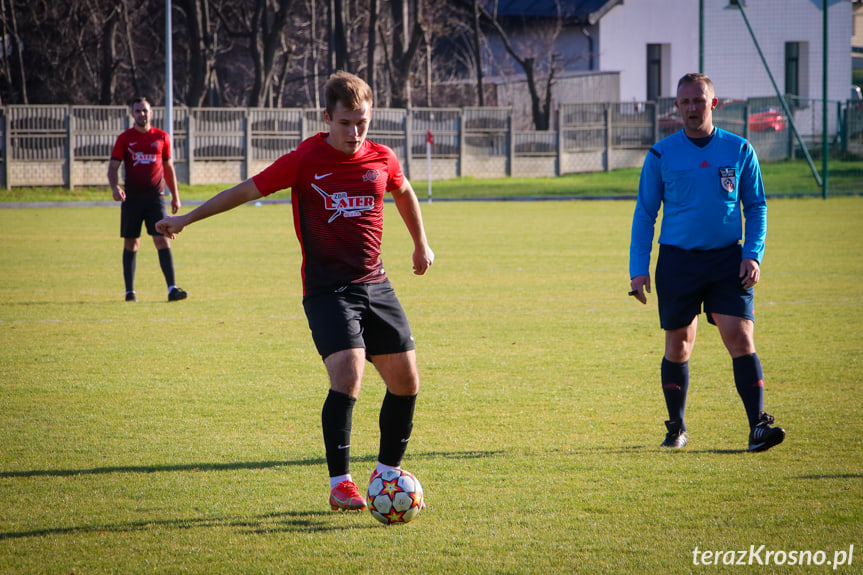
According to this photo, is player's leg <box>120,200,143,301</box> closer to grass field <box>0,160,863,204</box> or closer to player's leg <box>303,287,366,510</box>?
player's leg <box>303,287,366,510</box>

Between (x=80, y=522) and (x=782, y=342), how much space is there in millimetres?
6658

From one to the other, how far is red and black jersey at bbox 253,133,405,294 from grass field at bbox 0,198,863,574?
1123 mm

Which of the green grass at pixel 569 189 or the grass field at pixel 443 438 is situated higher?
the green grass at pixel 569 189

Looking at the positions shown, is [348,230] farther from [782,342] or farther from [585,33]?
[585,33]

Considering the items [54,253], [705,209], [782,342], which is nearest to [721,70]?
[54,253]

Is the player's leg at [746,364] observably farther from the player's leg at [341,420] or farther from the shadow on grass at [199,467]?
the player's leg at [341,420]

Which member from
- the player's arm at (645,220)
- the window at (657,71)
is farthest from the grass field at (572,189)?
the player's arm at (645,220)

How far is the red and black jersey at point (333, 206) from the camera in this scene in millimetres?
4652

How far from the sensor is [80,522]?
450 cm

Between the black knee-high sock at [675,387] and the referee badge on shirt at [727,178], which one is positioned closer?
the referee badge on shirt at [727,178]

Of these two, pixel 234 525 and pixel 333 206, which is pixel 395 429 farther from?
pixel 333 206

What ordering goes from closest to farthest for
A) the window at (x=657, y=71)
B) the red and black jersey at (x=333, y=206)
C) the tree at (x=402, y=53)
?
the red and black jersey at (x=333, y=206), the tree at (x=402, y=53), the window at (x=657, y=71)

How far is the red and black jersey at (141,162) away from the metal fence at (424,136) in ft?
66.9

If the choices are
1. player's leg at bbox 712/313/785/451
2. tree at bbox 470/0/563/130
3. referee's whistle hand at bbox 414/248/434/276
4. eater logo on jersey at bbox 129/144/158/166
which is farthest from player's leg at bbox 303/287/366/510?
tree at bbox 470/0/563/130
